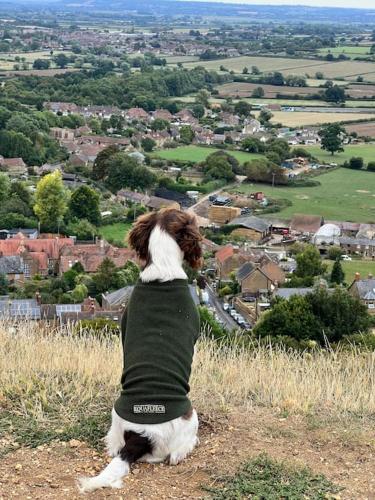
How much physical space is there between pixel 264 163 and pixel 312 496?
3392 centimetres

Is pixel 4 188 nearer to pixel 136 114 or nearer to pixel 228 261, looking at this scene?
pixel 228 261

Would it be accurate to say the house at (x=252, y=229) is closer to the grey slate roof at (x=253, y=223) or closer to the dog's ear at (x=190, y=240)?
the grey slate roof at (x=253, y=223)

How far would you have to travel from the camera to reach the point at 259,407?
3.91 meters

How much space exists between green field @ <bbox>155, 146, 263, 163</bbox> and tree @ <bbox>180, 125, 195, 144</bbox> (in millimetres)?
997

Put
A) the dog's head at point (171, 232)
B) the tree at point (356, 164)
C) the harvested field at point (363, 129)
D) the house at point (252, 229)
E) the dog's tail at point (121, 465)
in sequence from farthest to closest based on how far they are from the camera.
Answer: the harvested field at point (363, 129) < the tree at point (356, 164) < the house at point (252, 229) < the dog's head at point (171, 232) < the dog's tail at point (121, 465)

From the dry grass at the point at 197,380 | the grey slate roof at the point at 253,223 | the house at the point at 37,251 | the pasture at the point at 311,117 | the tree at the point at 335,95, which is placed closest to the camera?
the dry grass at the point at 197,380

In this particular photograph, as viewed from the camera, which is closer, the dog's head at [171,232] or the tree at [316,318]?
the dog's head at [171,232]

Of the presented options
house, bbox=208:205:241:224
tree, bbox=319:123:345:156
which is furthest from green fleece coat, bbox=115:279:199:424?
tree, bbox=319:123:345:156

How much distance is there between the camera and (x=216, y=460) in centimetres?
312

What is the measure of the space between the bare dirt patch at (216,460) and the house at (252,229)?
77.6 ft

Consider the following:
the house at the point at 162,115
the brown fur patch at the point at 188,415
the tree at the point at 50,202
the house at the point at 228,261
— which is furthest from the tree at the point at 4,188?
the brown fur patch at the point at 188,415

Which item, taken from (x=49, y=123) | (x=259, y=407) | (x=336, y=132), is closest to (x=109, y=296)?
(x=259, y=407)

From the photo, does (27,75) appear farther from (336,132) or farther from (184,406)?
(184,406)

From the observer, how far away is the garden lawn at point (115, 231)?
85.4 ft
